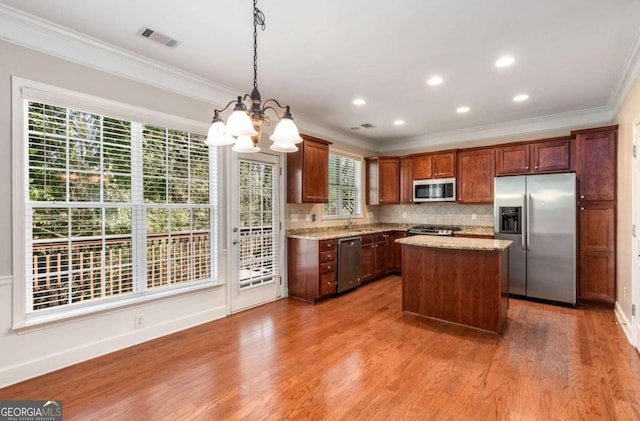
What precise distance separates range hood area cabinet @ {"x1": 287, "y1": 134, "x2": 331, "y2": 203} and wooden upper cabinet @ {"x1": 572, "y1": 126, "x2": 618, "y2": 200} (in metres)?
3.56

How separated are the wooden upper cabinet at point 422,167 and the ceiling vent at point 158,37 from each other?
4593mm

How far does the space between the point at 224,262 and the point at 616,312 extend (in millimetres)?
4859

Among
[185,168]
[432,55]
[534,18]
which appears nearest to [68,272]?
[185,168]

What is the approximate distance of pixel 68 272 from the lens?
2.63m

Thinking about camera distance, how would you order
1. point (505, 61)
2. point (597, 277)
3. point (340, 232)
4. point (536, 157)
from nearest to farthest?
point (505, 61)
point (597, 277)
point (536, 157)
point (340, 232)

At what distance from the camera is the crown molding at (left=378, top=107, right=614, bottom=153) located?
15.0ft

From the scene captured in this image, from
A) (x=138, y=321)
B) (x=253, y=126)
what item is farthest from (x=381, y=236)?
(x=253, y=126)

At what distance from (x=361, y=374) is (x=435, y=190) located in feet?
13.5

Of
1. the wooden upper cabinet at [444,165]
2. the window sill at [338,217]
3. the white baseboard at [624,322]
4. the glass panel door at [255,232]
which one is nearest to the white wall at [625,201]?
the white baseboard at [624,322]

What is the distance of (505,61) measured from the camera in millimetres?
3045

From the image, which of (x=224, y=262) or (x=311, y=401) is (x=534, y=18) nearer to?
(x=311, y=401)

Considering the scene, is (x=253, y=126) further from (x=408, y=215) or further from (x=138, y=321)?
(x=408, y=215)

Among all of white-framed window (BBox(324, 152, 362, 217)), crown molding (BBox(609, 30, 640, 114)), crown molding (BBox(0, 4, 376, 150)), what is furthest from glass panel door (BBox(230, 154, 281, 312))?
crown molding (BBox(609, 30, 640, 114))

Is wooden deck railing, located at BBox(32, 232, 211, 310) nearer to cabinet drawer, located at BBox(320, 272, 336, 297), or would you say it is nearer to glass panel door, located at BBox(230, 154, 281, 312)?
glass panel door, located at BBox(230, 154, 281, 312)
